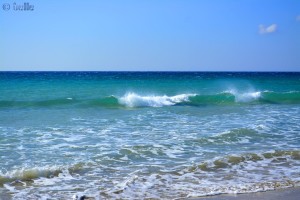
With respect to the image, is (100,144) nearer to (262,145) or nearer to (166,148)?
(166,148)

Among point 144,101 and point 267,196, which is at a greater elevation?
point 144,101

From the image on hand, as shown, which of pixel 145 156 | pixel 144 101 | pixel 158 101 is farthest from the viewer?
pixel 158 101

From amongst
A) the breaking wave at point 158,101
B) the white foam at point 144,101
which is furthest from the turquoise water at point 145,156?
the white foam at point 144,101

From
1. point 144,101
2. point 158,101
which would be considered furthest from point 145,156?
point 158,101

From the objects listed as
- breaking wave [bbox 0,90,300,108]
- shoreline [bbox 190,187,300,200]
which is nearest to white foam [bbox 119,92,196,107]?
breaking wave [bbox 0,90,300,108]

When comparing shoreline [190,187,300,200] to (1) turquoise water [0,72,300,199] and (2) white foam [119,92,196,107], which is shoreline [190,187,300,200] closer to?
(1) turquoise water [0,72,300,199]

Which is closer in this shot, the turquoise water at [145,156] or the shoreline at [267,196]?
the shoreline at [267,196]

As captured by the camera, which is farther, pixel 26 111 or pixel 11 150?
pixel 26 111

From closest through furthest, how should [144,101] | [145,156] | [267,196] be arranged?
[267,196] < [145,156] < [144,101]

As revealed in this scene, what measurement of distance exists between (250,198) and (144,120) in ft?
29.9

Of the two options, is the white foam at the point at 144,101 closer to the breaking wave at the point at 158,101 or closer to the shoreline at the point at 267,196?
the breaking wave at the point at 158,101

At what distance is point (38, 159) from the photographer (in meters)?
8.67

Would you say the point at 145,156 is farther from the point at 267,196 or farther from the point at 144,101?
the point at 144,101

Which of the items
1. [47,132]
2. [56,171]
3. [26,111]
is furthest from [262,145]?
[26,111]
